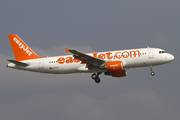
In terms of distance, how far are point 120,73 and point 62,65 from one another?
33.9ft

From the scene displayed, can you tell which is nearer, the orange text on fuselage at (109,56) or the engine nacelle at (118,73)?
the orange text on fuselage at (109,56)

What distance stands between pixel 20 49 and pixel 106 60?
1645 centimetres

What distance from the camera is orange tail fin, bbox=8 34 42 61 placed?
5519cm

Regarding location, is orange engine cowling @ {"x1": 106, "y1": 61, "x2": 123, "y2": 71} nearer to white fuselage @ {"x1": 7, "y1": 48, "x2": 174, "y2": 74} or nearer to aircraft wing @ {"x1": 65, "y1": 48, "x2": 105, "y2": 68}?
white fuselage @ {"x1": 7, "y1": 48, "x2": 174, "y2": 74}

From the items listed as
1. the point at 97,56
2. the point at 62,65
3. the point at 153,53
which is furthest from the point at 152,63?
the point at 62,65

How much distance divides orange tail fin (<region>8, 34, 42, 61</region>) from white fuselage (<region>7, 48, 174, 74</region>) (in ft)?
5.16

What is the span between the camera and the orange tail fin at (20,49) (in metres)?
55.2

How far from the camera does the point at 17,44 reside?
56500mm

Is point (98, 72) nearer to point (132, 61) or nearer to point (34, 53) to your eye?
point (132, 61)

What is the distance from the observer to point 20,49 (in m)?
55.9

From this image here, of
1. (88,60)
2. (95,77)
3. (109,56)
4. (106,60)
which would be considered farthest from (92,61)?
(95,77)

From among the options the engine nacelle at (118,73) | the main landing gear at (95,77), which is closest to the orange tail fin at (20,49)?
the main landing gear at (95,77)

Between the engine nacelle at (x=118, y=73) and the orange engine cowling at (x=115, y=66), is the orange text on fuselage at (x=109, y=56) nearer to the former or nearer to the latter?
the orange engine cowling at (x=115, y=66)

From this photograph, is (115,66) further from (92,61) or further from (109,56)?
(92,61)
